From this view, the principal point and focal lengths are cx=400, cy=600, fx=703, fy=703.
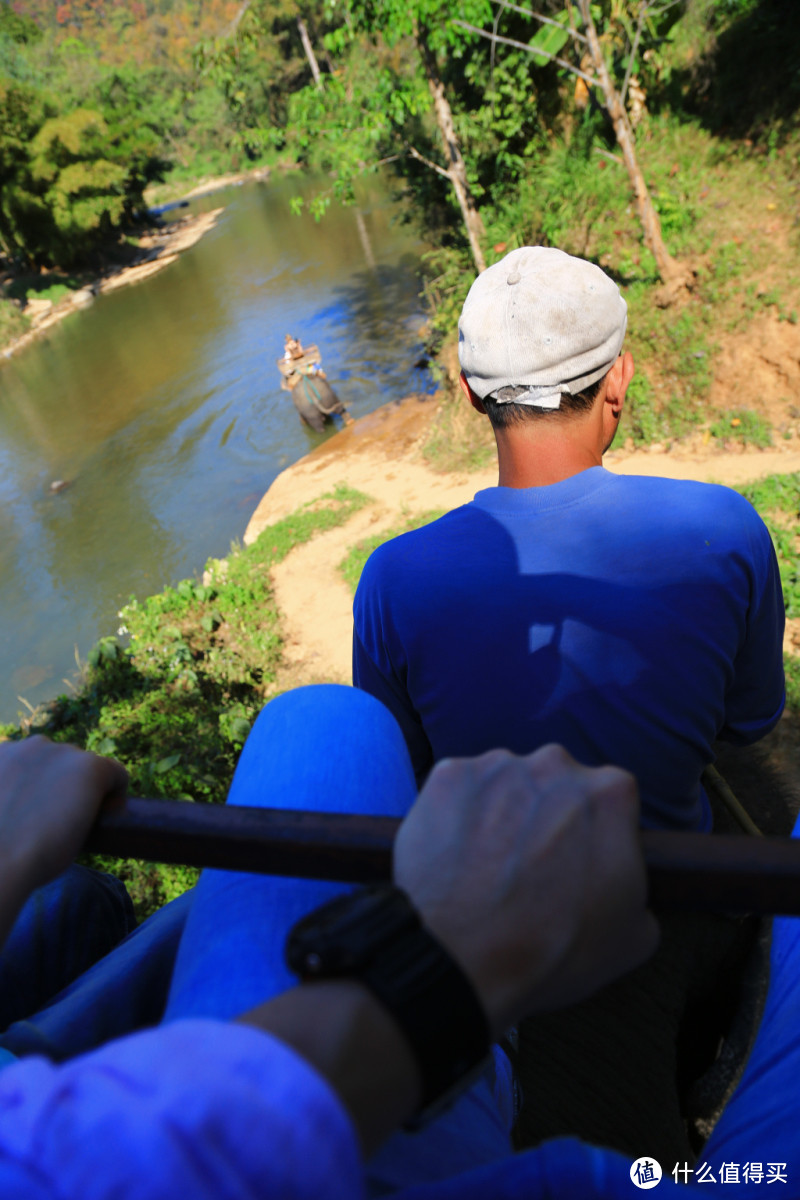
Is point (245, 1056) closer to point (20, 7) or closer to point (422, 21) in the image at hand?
point (422, 21)

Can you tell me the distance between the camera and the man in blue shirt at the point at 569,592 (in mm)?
1279

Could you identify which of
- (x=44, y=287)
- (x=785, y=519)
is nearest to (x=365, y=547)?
(x=785, y=519)

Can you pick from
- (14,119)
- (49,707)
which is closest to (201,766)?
(49,707)

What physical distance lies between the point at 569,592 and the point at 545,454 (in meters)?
0.35

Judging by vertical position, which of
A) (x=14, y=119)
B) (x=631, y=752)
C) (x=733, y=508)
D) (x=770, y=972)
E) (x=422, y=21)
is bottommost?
(x=770, y=972)

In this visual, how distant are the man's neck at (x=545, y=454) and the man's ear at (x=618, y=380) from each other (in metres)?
0.13

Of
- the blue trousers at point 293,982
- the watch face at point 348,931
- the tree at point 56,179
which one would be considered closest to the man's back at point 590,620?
the blue trousers at point 293,982

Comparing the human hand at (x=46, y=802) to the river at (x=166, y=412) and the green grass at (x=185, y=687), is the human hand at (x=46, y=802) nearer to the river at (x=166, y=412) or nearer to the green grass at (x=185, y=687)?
the green grass at (x=185, y=687)

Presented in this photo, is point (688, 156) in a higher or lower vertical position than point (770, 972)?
higher

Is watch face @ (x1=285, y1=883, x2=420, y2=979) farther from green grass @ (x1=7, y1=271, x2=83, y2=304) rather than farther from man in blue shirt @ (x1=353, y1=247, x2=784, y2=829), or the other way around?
→ green grass @ (x1=7, y1=271, x2=83, y2=304)

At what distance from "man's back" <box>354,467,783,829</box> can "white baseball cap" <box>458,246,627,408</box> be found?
22 cm

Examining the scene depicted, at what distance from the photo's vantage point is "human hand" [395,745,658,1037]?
22.6 inches

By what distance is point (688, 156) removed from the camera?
7.85m

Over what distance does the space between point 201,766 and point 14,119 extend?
28607mm
